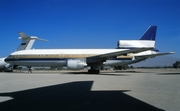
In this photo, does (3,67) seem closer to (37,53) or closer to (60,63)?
(37,53)

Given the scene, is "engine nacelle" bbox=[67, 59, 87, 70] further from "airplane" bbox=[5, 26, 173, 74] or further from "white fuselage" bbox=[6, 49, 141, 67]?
"white fuselage" bbox=[6, 49, 141, 67]

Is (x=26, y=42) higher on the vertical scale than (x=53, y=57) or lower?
higher

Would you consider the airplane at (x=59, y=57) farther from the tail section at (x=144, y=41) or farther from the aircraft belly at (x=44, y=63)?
the tail section at (x=144, y=41)

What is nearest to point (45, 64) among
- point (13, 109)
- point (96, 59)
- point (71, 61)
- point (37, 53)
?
point (37, 53)

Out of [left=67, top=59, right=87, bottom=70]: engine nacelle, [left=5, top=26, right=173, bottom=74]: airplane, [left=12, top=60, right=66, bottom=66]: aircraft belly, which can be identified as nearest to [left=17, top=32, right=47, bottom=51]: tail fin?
[left=5, top=26, right=173, bottom=74]: airplane

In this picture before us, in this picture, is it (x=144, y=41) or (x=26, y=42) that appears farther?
(x=26, y=42)

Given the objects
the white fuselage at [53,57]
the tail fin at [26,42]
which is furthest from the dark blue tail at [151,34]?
the tail fin at [26,42]

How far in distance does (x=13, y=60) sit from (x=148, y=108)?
2466 cm

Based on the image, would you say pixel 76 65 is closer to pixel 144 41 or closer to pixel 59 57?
pixel 59 57

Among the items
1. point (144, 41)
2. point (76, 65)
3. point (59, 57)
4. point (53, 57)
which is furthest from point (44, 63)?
point (144, 41)

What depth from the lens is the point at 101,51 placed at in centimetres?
2506

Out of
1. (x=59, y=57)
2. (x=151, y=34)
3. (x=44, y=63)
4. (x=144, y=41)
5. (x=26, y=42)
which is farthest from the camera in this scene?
(x=26, y=42)

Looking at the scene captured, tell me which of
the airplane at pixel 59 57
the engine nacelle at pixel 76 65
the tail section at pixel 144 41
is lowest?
the engine nacelle at pixel 76 65

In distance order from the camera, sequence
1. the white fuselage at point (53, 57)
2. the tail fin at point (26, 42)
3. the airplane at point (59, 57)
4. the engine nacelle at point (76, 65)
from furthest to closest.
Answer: the tail fin at point (26, 42), the white fuselage at point (53, 57), the airplane at point (59, 57), the engine nacelle at point (76, 65)
